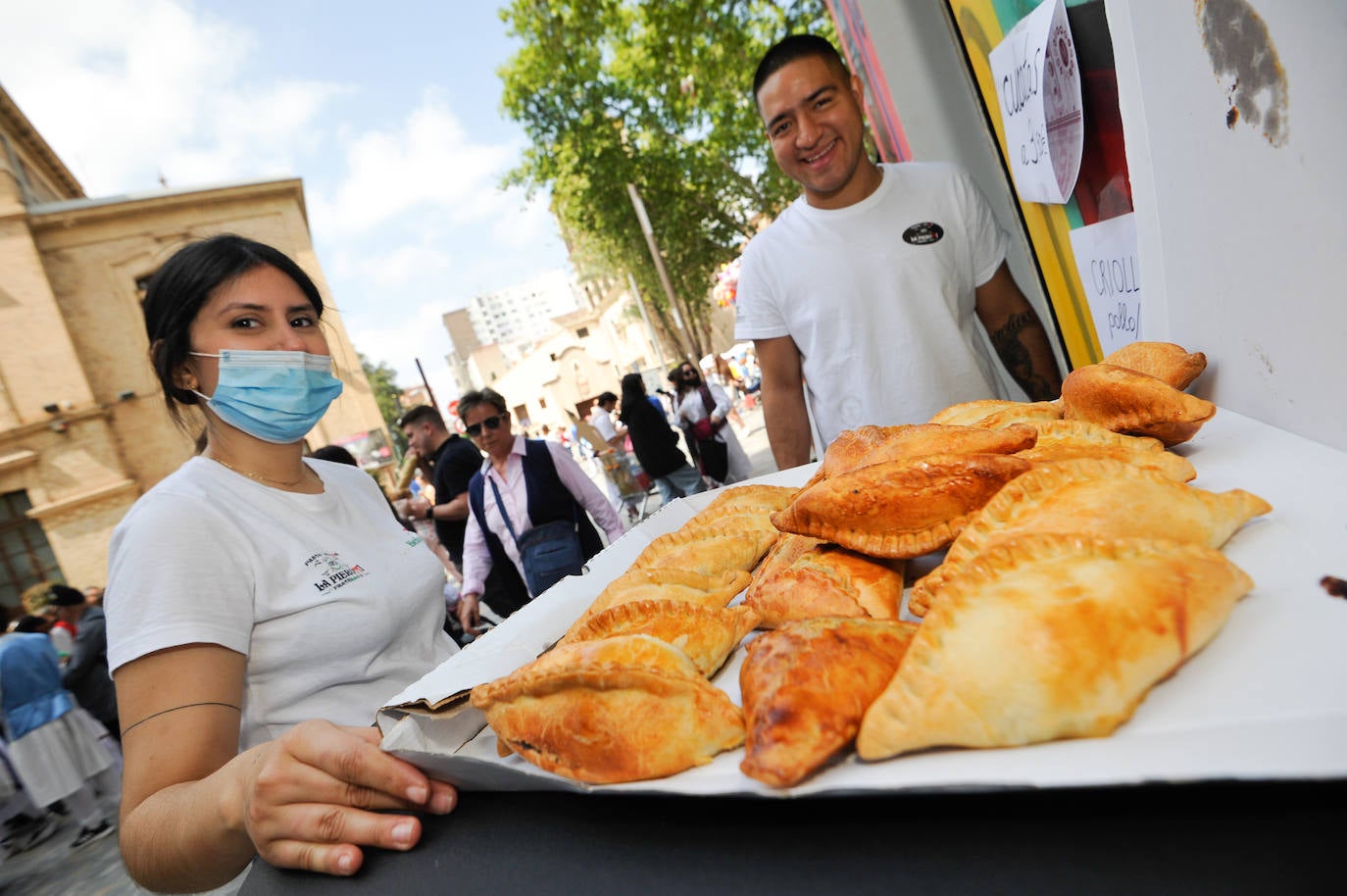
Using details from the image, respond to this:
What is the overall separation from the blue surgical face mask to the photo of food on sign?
1.19 metres

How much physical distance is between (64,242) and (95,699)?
1807 cm

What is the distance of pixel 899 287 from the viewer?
8.27 feet

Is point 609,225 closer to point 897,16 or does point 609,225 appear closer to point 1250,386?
point 897,16

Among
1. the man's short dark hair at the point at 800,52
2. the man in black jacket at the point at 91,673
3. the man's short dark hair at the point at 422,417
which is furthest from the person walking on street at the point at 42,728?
the man's short dark hair at the point at 800,52

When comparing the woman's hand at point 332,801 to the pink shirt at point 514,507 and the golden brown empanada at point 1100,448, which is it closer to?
the golden brown empanada at point 1100,448

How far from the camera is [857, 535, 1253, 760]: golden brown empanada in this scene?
64cm

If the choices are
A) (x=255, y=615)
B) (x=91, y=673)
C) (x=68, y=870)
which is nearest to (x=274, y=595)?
(x=255, y=615)

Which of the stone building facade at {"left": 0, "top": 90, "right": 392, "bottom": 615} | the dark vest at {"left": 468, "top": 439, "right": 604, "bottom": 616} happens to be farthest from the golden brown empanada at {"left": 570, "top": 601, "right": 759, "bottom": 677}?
the stone building facade at {"left": 0, "top": 90, "right": 392, "bottom": 615}

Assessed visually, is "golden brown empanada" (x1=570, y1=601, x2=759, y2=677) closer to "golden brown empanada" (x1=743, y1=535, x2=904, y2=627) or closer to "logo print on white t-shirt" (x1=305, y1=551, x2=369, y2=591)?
"golden brown empanada" (x1=743, y1=535, x2=904, y2=627)

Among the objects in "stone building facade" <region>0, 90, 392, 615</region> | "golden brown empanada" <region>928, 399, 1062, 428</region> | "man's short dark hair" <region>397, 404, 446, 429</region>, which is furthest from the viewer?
"stone building facade" <region>0, 90, 392, 615</region>

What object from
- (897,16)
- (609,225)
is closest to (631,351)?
(609,225)

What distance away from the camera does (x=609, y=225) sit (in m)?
18.2

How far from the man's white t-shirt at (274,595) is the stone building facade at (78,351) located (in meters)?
17.6

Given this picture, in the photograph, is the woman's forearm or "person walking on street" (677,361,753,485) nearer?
the woman's forearm
